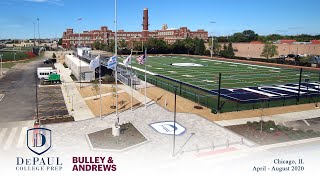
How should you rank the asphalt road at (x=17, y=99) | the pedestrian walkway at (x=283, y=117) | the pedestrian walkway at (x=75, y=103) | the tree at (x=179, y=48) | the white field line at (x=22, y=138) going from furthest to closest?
1. the tree at (x=179, y=48)
2. the asphalt road at (x=17, y=99)
3. the pedestrian walkway at (x=75, y=103)
4. the pedestrian walkway at (x=283, y=117)
5. the white field line at (x=22, y=138)

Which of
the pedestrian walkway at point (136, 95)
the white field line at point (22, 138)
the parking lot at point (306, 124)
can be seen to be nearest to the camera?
the white field line at point (22, 138)

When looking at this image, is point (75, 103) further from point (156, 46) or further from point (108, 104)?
point (156, 46)

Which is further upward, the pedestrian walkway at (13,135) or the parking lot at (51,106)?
the parking lot at (51,106)

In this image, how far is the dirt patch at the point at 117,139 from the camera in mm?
19839

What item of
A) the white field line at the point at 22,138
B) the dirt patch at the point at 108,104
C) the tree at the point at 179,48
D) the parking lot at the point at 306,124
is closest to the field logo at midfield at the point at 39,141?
the white field line at the point at 22,138

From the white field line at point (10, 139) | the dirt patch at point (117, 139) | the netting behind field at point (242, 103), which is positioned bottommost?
the white field line at point (10, 139)

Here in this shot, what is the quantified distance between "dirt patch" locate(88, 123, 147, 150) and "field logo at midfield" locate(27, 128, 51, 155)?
2892 millimetres

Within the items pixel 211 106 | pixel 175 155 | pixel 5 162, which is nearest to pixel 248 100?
pixel 211 106

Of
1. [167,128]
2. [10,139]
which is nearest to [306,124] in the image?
[167,128]

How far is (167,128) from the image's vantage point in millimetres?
23641

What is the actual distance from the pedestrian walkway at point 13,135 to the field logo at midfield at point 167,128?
961cm

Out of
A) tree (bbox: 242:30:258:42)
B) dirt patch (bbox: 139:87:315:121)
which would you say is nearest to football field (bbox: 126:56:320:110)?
dirt patch (bbox: 139:87:315:121)

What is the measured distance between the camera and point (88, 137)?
21.3 m

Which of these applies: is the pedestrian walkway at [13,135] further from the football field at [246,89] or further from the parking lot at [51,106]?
the football field at [246,89]
